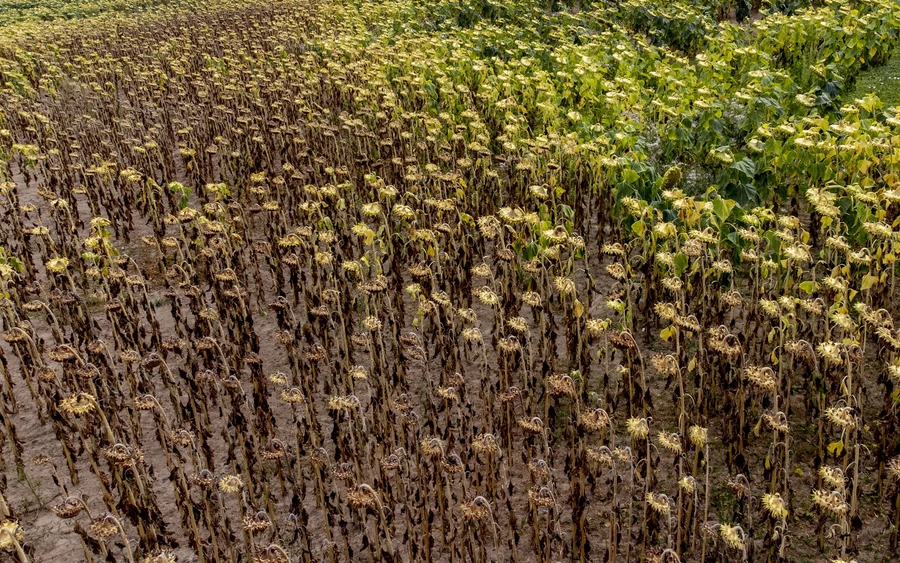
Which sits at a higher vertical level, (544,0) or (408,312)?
(544,0)

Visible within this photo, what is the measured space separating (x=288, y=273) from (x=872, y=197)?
4.75m

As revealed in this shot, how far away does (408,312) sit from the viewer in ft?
19.9

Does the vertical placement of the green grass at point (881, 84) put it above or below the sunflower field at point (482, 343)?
above

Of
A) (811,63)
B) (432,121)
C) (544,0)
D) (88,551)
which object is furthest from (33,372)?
(544,0)

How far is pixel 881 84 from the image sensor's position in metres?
10.0

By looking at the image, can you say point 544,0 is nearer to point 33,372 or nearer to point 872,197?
point 872,197

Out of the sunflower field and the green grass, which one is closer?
the sunflower field

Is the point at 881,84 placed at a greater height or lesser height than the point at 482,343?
greater

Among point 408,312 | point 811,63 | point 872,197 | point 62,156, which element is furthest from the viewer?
point 811,63

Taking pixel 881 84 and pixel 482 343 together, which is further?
pixel 881 84

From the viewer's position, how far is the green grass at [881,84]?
9.38m

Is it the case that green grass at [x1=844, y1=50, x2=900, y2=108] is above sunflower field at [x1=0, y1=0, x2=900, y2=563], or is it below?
above

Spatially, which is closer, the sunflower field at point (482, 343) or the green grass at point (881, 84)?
the sunflower field at point (482, 343)

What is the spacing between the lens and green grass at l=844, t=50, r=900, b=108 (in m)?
9.38
